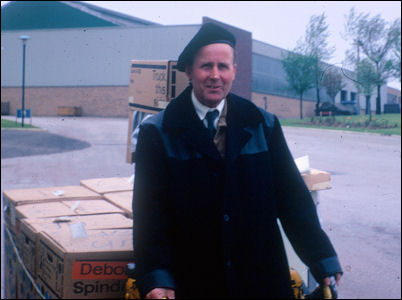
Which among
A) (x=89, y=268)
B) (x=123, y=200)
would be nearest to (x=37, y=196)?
(x=123, y=200)

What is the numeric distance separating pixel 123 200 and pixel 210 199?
5.37 feet

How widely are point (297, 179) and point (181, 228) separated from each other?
433 mm

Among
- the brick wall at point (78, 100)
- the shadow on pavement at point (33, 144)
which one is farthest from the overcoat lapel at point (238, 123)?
the brick wall at point (78, 100)

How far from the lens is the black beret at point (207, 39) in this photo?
1.50 m

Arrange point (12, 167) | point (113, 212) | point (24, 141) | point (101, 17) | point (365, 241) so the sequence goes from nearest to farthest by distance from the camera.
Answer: point (113, 212) → point (365, 241) → point (12, 167) → point (24, 141) → point (101, 17)

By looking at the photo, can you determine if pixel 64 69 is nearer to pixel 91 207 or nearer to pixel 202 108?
pixel 91 207

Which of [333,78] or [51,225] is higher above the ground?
[333,78]

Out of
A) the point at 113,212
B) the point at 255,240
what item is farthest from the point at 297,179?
the point at 113,212

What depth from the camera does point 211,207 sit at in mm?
1573

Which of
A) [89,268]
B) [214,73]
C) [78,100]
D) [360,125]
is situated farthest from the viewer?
[78,100]

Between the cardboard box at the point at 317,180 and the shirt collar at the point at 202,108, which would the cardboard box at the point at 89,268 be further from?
the cardboard box at the point at 317,180

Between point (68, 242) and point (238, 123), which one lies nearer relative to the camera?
point (238, 123)

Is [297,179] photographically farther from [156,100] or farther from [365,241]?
[365,241]

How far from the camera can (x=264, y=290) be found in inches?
65.1
